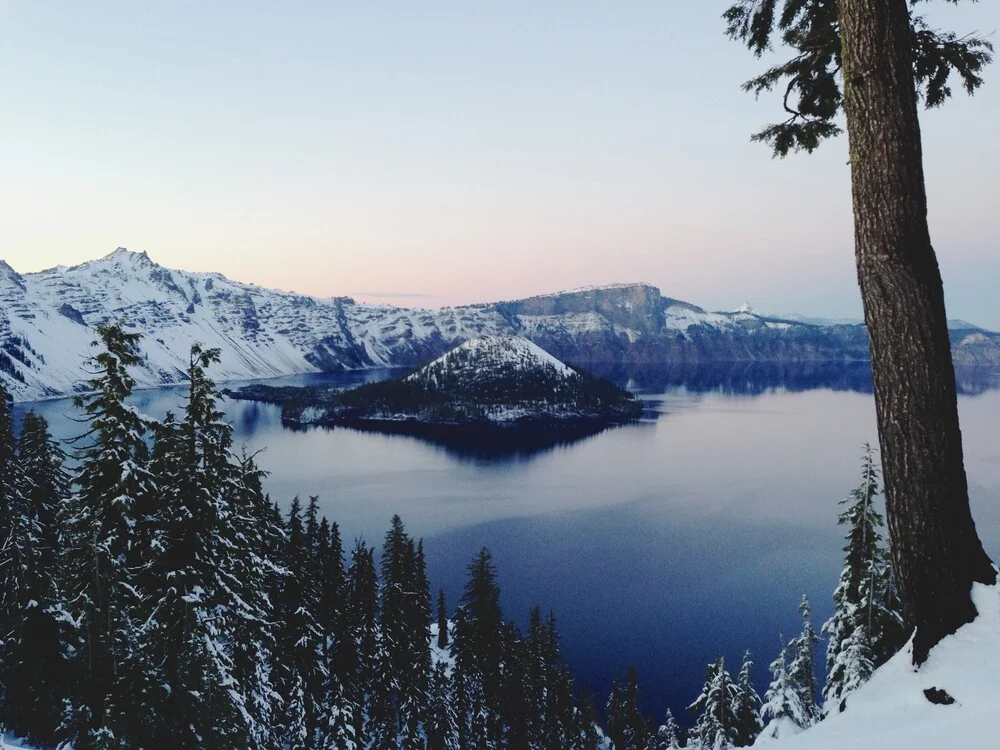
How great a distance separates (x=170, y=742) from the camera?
11.9 metres

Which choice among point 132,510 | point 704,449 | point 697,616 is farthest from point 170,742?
point 704,449

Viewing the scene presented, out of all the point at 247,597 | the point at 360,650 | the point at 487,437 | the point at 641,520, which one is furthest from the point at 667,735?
the point at 487,437

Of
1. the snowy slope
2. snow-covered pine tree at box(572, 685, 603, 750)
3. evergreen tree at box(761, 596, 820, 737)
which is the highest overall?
the snowy slope

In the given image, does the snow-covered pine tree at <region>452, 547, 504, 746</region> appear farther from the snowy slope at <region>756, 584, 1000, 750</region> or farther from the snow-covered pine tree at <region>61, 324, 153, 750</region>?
the snowy slope at <region>756, 584, 1000, 750</region>

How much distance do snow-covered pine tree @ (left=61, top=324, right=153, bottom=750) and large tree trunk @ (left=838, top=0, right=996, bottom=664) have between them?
12404 millimetres

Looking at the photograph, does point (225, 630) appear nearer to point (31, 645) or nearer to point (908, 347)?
point (31, 645)

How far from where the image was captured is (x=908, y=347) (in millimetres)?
5012

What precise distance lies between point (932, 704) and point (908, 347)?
9.41ft

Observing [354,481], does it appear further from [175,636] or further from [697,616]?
[175,636]

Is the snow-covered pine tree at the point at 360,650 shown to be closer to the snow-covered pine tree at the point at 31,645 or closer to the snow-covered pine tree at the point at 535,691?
the snow-covered pine tree at the point at 535,691

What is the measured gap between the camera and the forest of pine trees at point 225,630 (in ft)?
38.2

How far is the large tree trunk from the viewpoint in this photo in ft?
16.4

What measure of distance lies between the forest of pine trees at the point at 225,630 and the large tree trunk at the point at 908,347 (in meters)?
0.73

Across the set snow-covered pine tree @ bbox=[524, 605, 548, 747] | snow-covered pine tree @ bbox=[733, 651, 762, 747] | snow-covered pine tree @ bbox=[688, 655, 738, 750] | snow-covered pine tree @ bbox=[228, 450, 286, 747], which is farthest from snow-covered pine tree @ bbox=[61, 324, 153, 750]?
snow-covered pine tree @ bbox=[524, 605, 548, 747]
